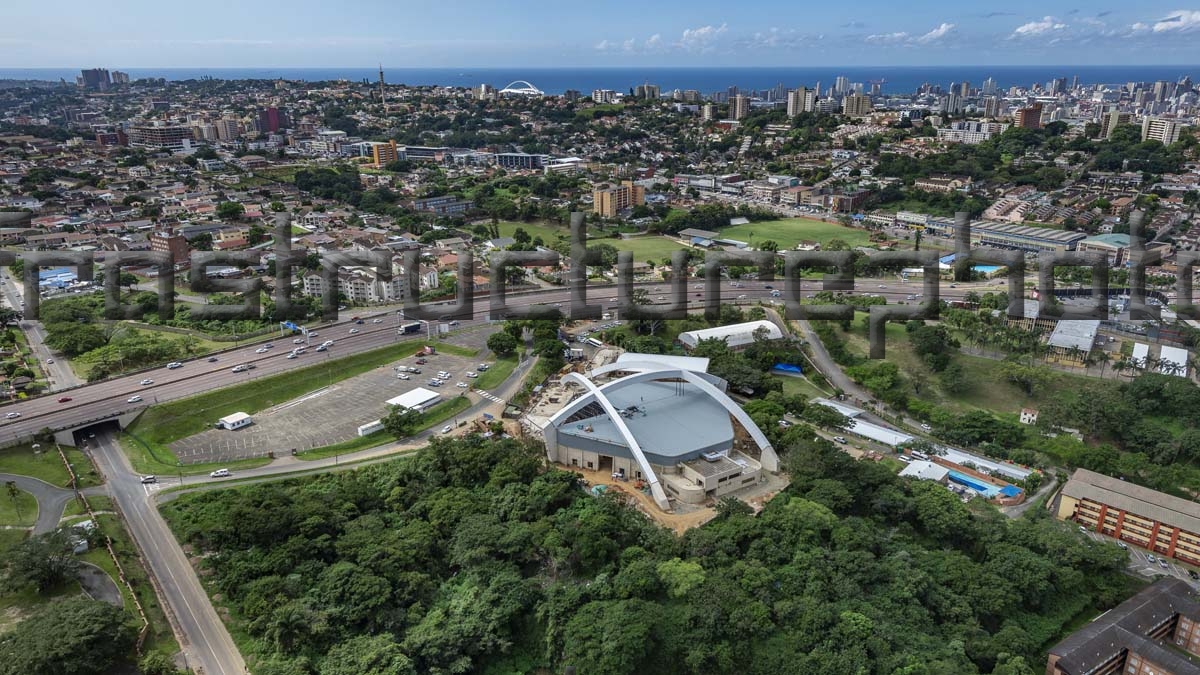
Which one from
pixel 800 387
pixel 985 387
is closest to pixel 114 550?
pixel 800 387

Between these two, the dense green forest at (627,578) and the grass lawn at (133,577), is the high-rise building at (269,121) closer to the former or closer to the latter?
the grass lawn at (133,577)

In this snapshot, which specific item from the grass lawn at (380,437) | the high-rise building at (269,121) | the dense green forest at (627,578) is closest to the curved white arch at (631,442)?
the dense green forest at (627,578)

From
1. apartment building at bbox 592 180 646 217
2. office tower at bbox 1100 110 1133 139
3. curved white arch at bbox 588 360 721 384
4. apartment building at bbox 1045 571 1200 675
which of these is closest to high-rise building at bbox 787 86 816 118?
office tower at bbox 1100 110 1133 139

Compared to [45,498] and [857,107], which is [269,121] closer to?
[857,107]

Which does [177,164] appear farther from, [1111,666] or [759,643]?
[1111,666]

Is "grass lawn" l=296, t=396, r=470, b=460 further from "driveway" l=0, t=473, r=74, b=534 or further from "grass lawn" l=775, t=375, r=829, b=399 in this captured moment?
"grass lawn" l=775, t=375, r=829, b=399

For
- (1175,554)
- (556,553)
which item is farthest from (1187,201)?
A: (556,553)
